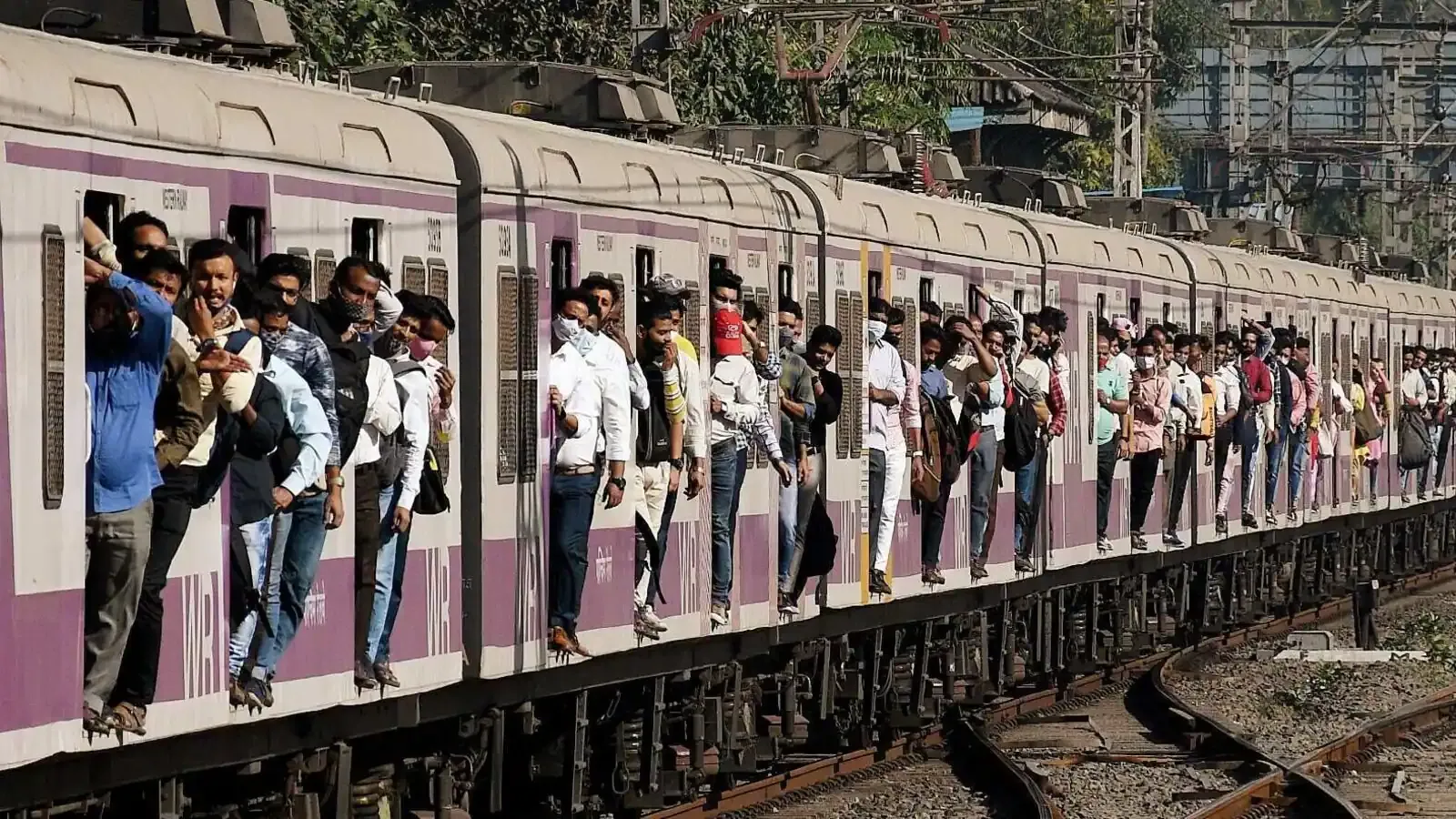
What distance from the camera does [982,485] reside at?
1853cm

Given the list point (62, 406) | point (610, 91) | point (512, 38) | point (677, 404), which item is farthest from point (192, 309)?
point (512, 38)

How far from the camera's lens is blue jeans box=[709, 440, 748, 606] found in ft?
45.9

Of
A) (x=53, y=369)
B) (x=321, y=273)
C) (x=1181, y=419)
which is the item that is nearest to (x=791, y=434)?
(x=321, y=273)

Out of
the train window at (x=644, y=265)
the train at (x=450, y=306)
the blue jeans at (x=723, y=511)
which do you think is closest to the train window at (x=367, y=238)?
the train at (x=450, y=306)

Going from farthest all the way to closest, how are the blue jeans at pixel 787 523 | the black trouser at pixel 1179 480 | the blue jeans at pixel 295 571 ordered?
the black trouser at pixel 1179 480
the blue jeans at pixel 787 523
the blue jeans at pixel 295 571

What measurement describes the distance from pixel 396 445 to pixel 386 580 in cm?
46

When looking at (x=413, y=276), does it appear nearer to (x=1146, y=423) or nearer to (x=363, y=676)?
(x=363, y=676)

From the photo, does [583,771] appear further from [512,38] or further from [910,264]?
[512,38]

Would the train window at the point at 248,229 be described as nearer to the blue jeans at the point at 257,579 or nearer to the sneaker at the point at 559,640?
the blue jeans at the point at 257,579

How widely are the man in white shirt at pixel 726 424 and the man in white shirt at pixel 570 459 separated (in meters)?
1.92

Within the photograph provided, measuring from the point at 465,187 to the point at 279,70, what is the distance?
79cm

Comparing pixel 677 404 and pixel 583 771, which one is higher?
pixel 677 404

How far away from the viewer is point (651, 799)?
13.9 m

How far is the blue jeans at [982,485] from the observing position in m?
18.5
